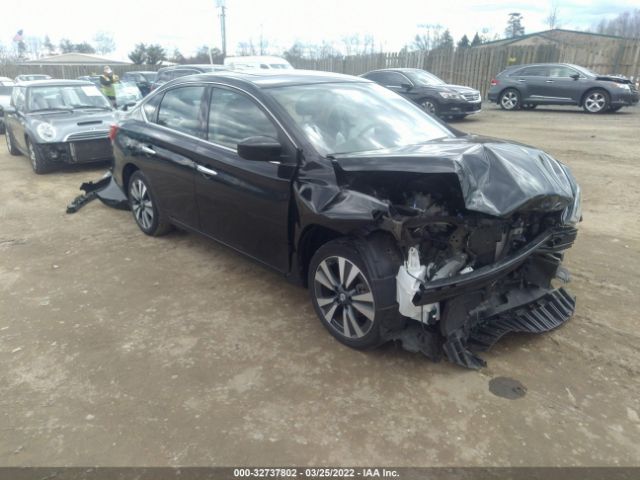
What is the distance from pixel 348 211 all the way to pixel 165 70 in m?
15.8

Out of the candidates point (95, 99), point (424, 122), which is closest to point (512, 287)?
point (424, 122)

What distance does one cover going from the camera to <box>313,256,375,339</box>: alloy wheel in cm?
322

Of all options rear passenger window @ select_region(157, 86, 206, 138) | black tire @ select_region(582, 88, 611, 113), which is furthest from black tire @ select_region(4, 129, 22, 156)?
black tire @ select_region(582, 88, 611, 113)

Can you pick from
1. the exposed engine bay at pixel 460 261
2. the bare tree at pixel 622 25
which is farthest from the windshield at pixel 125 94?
the bare tree at pixel 622 25

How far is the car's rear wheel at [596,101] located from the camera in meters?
15.2

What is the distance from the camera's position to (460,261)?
3051 mm

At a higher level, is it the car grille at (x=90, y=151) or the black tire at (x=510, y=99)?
the black tire at (x=510, y=99)

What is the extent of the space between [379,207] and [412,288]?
0.52m

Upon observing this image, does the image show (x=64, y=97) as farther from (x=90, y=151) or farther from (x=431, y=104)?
(x=431, y=104)

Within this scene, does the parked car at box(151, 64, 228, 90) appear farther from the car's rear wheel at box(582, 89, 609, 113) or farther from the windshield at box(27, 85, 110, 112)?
the car's rear wheel at box(582, 89, 609, 113)

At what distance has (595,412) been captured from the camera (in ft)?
9.16

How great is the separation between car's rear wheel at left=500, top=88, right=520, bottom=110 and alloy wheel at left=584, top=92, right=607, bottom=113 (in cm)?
218

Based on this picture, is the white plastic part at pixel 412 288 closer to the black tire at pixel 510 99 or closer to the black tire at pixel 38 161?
the black tire at pixel 38 161

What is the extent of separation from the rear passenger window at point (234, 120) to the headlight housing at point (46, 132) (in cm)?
578
